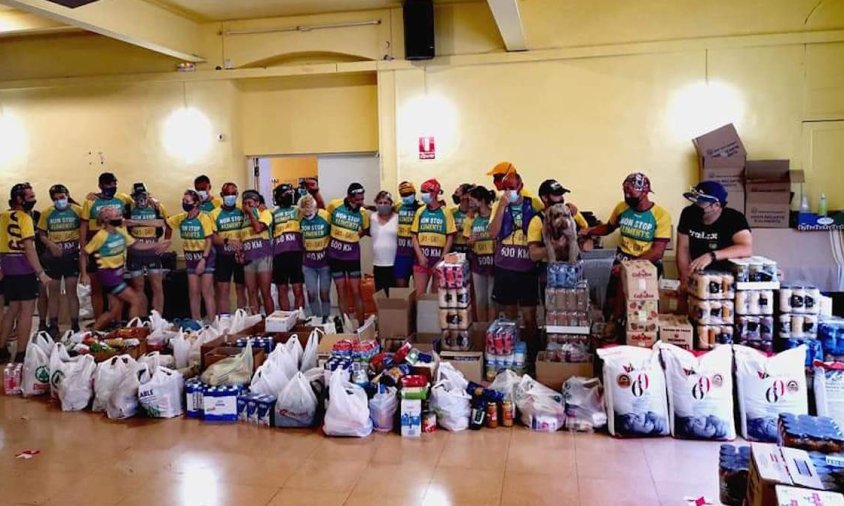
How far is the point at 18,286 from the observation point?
20.6 ft

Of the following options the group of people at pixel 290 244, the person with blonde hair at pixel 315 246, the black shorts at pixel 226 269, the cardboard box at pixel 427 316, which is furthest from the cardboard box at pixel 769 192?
the black shorts at pixel 226 269

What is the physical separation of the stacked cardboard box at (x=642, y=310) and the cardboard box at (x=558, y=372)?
15.5 inches

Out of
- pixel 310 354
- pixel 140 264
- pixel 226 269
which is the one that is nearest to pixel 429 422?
pixel 310 354

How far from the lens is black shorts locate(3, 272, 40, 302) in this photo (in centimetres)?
627

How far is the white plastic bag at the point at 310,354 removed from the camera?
476 centimetres

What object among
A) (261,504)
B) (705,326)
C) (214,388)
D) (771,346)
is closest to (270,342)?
(214,388)

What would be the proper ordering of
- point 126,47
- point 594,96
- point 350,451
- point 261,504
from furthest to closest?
point 126,47
point 594,96
point 350,451
point 261,504

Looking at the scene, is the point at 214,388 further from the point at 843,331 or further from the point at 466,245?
the point at 843,331

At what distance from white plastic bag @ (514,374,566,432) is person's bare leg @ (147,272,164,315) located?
15.4ft

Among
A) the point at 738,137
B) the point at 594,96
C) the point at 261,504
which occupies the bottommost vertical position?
the point at 261,504

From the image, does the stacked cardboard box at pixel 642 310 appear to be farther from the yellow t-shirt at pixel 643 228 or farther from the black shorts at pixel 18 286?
the black shorts at pixel 18 286

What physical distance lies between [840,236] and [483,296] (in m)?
4.00

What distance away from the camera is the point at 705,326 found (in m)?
4.08

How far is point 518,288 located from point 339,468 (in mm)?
2283
